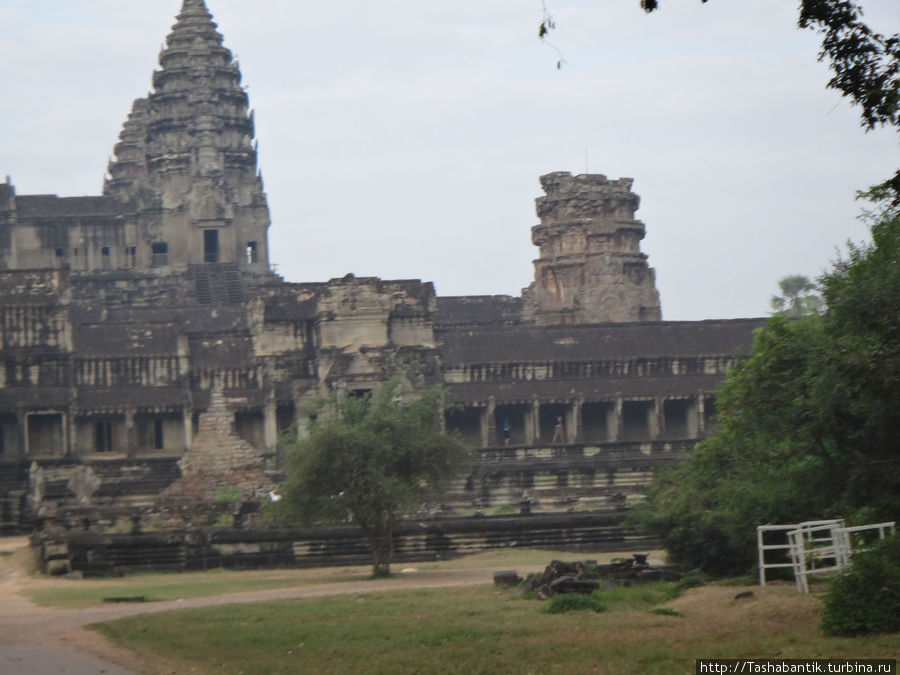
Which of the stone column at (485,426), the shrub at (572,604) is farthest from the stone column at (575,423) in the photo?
the shrub at (572,604)

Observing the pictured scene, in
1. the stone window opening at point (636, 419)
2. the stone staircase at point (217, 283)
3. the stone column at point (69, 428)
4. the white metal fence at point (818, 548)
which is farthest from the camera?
the stone staircase at point (217, 283)

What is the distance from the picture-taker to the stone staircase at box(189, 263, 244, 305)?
86.4 metres

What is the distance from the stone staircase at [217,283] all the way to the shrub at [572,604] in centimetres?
6010

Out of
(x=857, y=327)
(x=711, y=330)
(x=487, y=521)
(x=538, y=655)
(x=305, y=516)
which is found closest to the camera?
(x=538, y=655)

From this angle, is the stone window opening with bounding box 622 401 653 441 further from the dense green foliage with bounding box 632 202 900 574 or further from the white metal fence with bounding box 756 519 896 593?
the white metal fence with bounding box 756 519 896 593

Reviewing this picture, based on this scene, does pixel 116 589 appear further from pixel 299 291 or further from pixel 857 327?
pixel 299 291

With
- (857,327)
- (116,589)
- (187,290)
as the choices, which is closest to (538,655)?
(857,327)

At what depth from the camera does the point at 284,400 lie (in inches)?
2534

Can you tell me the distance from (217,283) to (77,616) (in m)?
58.6

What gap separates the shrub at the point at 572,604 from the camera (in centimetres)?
2658

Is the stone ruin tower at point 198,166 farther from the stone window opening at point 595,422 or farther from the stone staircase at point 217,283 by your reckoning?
the stone window opening at point 595,422

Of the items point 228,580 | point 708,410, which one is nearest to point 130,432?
point 708,410

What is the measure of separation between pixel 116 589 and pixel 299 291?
3354cm

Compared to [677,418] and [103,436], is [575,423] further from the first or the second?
[103,436]
